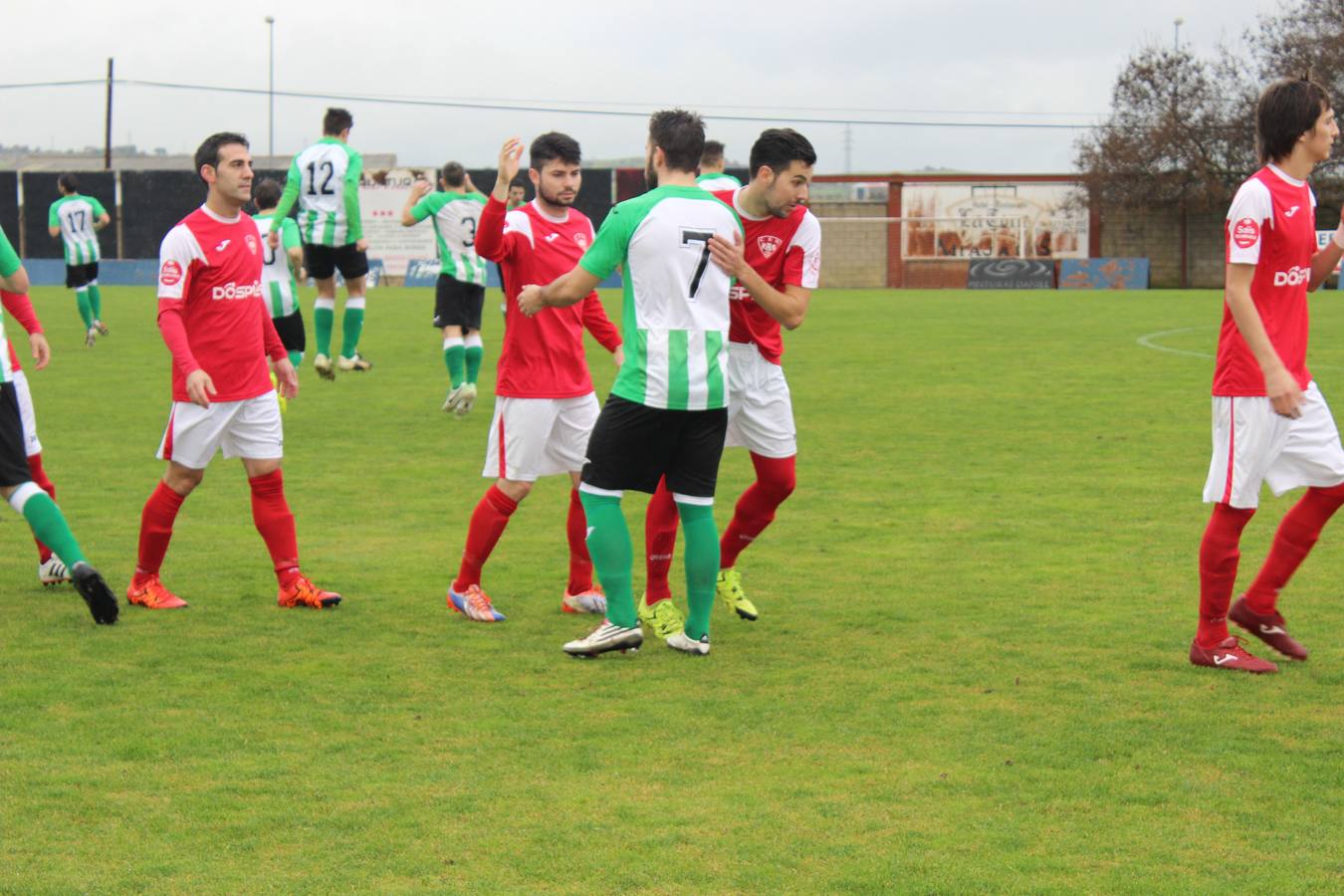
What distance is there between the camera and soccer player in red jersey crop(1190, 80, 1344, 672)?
18.4ft

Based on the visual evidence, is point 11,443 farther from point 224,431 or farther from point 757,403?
point 757,403

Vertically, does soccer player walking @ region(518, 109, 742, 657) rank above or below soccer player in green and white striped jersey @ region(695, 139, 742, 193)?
below

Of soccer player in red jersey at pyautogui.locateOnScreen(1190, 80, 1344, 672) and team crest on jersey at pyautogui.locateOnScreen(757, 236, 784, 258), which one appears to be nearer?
soccer player in red jersey at pyautogui.locateOnScreen(1190, 80, 1344, 672)

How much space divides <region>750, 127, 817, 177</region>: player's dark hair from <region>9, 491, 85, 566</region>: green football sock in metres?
3.17

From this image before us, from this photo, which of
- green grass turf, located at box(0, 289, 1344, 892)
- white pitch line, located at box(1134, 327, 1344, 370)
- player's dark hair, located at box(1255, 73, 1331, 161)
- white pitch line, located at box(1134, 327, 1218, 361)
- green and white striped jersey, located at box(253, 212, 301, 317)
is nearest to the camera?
green grass turf, located at box(0, 289, 1344, 892)

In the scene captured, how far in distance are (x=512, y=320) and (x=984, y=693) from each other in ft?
8.53

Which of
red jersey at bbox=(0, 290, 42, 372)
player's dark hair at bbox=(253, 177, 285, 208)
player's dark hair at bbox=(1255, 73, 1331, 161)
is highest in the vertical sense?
player's dark hair at bbox=(253, 177, 285, 208)

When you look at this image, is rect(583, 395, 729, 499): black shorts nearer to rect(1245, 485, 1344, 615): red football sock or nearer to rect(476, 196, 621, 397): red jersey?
rect(476, 196, 621, 397): red jersey

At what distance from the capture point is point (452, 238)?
48.1 ft

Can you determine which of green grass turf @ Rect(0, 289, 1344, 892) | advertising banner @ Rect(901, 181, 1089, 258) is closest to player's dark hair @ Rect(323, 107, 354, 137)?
green grass turf @ Rect(0, 289, 1344, 892)

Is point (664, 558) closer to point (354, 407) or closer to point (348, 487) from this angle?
point (348, 487)

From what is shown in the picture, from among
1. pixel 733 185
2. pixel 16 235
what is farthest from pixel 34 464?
pixel 16 235

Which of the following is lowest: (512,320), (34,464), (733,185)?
(34,464)

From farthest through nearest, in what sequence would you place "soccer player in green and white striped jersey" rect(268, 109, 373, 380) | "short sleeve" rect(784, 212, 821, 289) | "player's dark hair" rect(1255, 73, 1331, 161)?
"soccer player in green and white striped jersey" rect(268, 109, 373, 380) < "short sleeve" rect(784, 212, 821, 289) < "player's dark hair" rect(1255, 73, 1331, 161)
